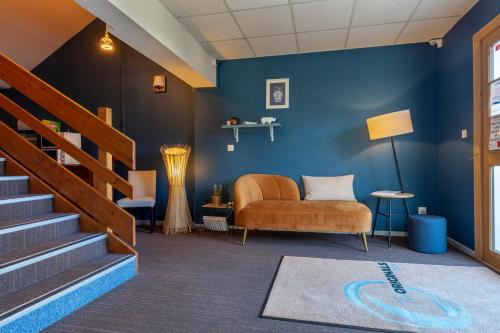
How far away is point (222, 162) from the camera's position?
15.2ft

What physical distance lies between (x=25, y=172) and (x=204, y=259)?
1.94 m

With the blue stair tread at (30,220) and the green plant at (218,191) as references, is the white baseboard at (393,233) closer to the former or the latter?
the green plant at (218,191)

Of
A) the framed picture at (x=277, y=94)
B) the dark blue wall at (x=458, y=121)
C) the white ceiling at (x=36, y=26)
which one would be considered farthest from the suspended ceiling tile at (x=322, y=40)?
→ the white ceiling at (x=36, y=26)

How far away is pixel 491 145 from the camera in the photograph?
2.79 meters

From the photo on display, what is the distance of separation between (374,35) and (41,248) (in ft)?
13.9

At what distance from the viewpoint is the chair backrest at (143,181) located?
185 inches

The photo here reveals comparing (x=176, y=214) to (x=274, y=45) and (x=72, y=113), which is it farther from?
(x=274, y=45)

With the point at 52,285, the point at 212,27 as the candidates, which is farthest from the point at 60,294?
the point at 212,27

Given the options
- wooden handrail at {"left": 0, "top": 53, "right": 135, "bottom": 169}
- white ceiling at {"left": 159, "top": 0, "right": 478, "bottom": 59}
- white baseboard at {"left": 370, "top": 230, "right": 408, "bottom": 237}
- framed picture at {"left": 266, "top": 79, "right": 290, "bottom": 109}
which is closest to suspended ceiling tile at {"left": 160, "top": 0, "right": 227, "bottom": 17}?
white ceiling at {"left": 159, "top": 0, "right": 478, "bottom": 59}

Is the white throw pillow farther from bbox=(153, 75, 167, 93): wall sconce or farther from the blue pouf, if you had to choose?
bbox=(153, 75, 167, 93): wall sconce

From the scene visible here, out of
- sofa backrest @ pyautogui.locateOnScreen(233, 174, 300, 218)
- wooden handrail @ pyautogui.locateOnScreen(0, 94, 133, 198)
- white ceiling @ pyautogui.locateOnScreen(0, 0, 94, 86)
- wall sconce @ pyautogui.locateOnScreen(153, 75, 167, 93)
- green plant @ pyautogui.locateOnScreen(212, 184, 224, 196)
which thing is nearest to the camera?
wooden handrail @ pyautogui.locateOnScreen(0, 94, 133, 198)

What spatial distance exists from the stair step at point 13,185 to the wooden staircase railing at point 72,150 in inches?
6.0

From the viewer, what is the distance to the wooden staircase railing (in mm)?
2467

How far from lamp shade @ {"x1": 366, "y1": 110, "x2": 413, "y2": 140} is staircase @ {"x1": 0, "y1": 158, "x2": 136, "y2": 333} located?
10.6ft
